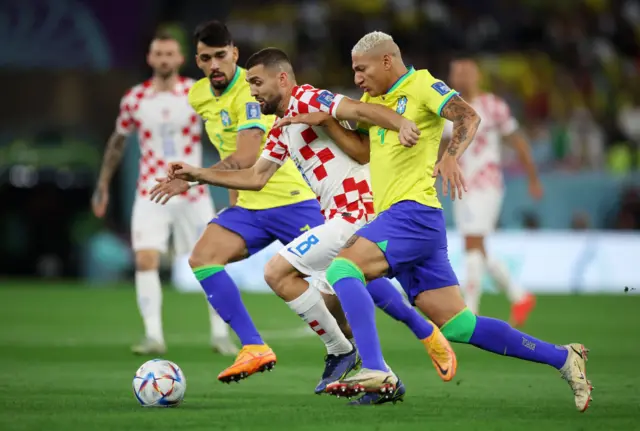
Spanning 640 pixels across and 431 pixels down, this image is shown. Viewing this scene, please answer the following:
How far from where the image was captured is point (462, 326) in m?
6.90

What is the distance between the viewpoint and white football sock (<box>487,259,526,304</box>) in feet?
41.9

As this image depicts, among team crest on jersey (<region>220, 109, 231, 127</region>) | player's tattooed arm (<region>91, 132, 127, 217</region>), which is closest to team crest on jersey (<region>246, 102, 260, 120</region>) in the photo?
team crest on jersey (<region>220, 109, 231, 127</region>)

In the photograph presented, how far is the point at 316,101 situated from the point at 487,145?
19.9ft

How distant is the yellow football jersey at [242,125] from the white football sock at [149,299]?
74.7 inches

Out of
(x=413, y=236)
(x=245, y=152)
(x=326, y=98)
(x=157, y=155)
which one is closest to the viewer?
(x=413, y=236)

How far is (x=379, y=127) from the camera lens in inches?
278

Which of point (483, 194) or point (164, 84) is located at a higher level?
point (164, 84)

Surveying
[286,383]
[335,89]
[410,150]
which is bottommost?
[286,383]

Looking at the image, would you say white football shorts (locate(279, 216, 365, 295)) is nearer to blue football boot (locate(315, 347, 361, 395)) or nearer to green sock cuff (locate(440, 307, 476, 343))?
blue football boot (locate(315, 347, 361, 395))

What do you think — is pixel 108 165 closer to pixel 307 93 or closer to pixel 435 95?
pixel 307 93

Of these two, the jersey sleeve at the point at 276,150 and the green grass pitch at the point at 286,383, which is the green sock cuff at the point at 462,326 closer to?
the green grass pitch at the point at 286,383

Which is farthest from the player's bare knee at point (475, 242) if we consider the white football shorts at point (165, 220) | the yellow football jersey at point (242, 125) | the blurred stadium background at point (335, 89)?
the yellow football jersey at point (242, 125)

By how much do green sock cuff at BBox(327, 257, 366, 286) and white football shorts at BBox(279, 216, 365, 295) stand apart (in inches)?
21.6

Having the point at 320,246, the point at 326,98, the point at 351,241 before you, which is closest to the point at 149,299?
the point at 320,246
